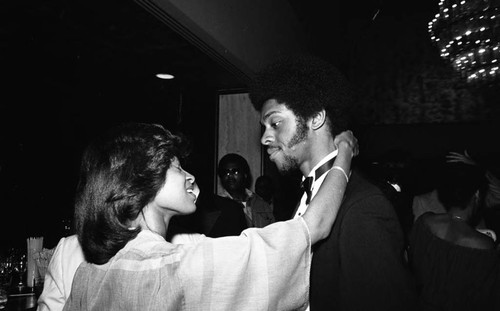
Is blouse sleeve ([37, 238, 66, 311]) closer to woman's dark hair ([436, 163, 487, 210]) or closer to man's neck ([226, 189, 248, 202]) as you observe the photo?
woman's dark hair ([436, 163, 487, 210])

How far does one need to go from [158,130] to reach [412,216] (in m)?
3.51

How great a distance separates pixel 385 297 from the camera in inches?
52.5

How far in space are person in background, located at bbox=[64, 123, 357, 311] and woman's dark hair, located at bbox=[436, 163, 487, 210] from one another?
5.52 ft

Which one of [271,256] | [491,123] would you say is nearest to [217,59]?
Answer: [271,256]

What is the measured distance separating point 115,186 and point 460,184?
2.53 metres

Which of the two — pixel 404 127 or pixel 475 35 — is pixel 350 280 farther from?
pixel 404 127

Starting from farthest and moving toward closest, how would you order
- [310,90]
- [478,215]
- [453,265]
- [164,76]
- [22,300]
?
1. [164,76]
2. [478,215]
3. [22,300]
4. [453,265]
5. [310,90]

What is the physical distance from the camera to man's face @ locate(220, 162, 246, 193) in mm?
4883

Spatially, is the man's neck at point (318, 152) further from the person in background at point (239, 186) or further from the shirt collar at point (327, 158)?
the person in background at point (239, 186)

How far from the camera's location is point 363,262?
→ 137 cm

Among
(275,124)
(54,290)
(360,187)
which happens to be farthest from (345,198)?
(54,290)

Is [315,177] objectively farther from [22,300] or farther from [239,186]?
[239,186]

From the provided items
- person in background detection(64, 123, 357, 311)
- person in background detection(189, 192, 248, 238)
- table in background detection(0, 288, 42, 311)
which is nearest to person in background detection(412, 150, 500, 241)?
person in background detection(189, 192, 248, 238)

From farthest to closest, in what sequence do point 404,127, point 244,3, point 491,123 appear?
1. point 404,127
2. point 491,123
3. point 244,3
